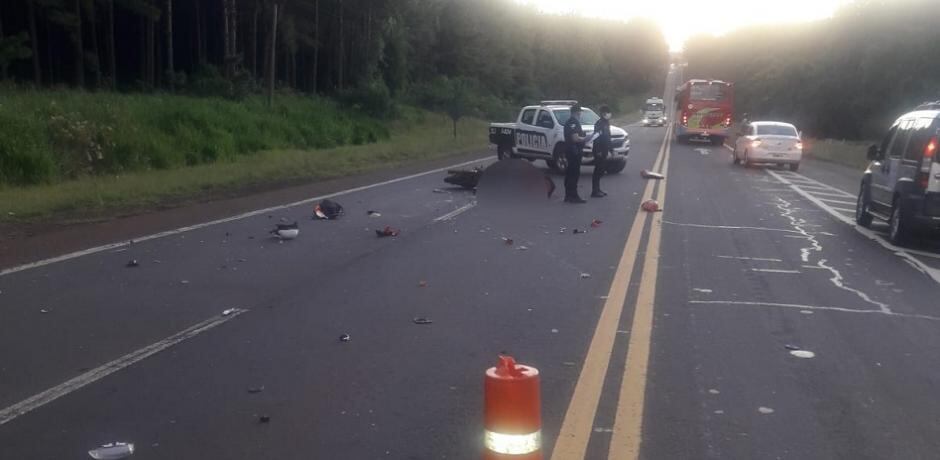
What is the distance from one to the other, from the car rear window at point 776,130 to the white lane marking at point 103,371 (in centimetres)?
2541

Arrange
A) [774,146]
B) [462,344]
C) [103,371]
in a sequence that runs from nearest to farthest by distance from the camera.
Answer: [103,371], [462,344], [774,146]

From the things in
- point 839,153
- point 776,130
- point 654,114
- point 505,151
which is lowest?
point 654,114

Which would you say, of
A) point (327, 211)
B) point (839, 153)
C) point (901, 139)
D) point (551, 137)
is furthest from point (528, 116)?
point (839, 153)

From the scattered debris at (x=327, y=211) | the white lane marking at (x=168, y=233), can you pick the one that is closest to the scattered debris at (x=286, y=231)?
the white lane marking at (x=168, y=233)

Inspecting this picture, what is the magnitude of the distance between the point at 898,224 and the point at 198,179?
1380 centimetres

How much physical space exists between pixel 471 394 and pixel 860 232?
11.1 meters

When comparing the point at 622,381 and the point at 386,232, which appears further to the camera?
the point at 386,232

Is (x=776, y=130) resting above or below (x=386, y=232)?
above

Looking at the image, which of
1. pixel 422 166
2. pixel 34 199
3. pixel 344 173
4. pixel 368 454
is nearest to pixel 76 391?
pixel 368 454

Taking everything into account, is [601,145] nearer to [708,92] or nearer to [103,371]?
[103,371]

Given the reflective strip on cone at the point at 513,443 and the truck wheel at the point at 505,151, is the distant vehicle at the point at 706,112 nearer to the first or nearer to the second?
the truck wheel at the point at 505,151

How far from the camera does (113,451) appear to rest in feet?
18.1

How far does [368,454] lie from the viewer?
5566 millimetres

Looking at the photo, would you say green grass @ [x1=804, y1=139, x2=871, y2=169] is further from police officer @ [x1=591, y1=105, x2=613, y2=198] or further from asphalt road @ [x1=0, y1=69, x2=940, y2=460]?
asphalt road @ [x1=0, y1=69, x2=940, y2=460]
